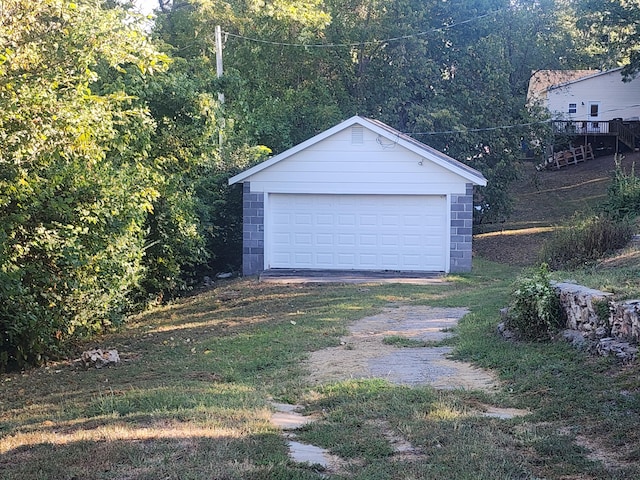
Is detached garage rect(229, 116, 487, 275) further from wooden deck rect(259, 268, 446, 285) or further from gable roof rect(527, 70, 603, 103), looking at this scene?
gable roof rect(527, 70, 603, 103)

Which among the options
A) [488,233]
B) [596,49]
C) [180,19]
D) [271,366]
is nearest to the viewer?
[271,366]

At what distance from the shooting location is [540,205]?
108 ft

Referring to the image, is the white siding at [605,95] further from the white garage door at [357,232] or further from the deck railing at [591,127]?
the white garage door at [357,232]

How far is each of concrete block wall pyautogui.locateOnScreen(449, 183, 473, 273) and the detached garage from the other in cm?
3

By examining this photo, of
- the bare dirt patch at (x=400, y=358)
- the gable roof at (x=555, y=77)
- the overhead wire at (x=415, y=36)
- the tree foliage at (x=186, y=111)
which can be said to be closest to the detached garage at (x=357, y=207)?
the tree foliage at (x=186, y=111)

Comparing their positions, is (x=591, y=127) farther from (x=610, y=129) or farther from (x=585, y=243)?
(x=585, y=243)

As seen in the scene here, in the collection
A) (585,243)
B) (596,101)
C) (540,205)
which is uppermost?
(596,101)

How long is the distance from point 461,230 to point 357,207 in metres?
2.72

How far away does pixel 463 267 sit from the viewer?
18734 millimetres

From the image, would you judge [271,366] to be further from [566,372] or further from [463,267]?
[463,267]

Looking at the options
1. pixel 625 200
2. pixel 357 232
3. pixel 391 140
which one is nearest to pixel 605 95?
pixel 625 200

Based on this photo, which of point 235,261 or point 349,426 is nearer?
point 349,426

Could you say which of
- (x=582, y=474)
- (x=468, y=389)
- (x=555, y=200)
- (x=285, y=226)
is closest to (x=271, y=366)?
(x=468, y=389)

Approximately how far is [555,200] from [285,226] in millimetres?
18512
